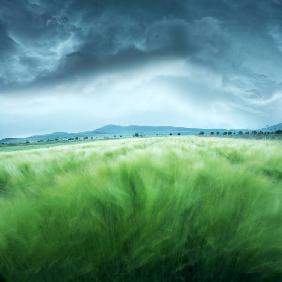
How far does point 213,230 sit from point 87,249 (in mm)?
401

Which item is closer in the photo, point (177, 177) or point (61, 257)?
point (61, 257)

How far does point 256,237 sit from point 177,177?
0.54 m

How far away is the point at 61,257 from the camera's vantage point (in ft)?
2.55

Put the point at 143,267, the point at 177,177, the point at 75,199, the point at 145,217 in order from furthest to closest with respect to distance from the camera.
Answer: the point at 177,177 < the point at 75,199 < the point at 145,217 < the point at 143,267

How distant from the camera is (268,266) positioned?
767 mm

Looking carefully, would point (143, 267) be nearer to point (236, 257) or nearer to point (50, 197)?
point (236, 257)

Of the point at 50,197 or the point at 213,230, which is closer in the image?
the point at 213,230

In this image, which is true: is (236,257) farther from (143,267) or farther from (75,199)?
(75,199)

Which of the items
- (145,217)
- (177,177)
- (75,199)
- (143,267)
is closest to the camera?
(143,267)

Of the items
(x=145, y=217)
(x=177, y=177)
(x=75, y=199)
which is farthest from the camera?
(x=177, y=177)

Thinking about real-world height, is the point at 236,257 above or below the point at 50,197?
below

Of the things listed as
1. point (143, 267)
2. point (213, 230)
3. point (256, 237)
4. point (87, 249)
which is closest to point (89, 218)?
point (87, 249)

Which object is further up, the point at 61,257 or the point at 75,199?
the point at 75,199

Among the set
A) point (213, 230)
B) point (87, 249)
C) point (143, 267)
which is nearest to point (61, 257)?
point (87, 249)
